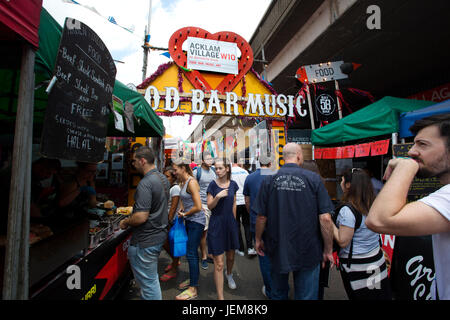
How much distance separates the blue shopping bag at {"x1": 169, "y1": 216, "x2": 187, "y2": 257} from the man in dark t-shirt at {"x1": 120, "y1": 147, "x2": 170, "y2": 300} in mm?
718

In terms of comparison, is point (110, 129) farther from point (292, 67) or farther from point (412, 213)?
point (292, 67)

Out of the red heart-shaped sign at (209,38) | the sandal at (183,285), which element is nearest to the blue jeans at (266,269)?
the sandal at (183,285)

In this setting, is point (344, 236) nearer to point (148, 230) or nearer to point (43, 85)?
point (148, 230)

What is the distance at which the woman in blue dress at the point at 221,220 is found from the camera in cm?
298

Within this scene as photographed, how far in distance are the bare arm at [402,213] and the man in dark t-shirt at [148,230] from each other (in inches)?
80.2

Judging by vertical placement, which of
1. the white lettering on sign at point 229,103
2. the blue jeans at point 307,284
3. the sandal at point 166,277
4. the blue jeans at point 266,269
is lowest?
the sandal at point 166,277

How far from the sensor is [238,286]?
3.54 meters

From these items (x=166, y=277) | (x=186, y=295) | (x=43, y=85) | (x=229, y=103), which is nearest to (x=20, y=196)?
(x=43, y=85)

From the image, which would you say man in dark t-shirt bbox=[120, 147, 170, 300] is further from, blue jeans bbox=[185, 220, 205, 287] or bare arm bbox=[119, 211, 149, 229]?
blue jeans bbox=[185, 220, 205, 287]

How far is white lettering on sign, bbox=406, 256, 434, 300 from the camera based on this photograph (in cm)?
234

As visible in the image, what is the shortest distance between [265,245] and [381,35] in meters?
6.73

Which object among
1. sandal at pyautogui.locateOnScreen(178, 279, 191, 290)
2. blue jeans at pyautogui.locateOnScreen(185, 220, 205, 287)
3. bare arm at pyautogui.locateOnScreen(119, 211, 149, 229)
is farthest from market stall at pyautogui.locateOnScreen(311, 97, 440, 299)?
bare arm at pyautogui.locateOnScreen(119, 211, 149, 229)

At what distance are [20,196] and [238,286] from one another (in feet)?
10.6

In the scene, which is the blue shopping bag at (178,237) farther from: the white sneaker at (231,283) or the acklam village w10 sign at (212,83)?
the acklam village w10 sign at (212,83)
